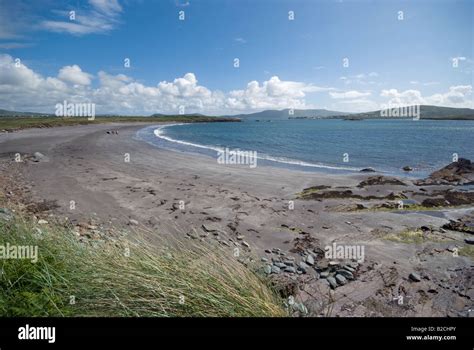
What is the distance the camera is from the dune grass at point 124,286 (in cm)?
278

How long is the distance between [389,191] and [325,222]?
667 centimetres

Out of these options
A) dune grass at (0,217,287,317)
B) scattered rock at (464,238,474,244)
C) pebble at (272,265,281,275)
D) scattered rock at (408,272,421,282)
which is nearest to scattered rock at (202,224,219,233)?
pebble at (272,265,281,275)

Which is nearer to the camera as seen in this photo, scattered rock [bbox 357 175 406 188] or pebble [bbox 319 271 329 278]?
Result: pebble [bbox 319 271 329 278]

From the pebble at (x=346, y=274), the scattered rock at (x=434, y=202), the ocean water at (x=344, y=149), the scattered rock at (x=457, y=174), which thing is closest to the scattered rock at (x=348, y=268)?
the pebble at (x=346, y=274)

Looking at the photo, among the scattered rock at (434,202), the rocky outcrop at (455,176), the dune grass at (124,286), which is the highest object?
the rocky outcrop at (455,176)

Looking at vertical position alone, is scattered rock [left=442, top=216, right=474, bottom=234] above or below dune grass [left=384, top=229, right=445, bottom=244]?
above

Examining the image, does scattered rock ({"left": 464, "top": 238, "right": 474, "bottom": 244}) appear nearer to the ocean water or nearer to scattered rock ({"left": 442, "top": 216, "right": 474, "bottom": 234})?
scattered rock ({"left": 442, "top": 216, "right": 474, "bottom": 234})

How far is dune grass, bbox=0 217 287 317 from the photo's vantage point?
2.78m

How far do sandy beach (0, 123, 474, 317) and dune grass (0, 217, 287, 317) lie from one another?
840mm

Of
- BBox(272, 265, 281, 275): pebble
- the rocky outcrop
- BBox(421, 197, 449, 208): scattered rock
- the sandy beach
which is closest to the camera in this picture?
the sandy beach

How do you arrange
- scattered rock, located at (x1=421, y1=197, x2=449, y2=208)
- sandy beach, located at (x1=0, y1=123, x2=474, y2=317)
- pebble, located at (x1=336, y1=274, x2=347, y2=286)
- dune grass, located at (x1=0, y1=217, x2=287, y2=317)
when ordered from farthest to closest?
scattered rock, located at (x1=421, y1=197, x2=449, y2=208) < pebble, located at (x1=336, y1=274, x2=347, y2=286) < sandy beach, located at (x1=0, y1=123, x2=474, y2=317) < dune grass, located at (x1=0, y1=217, x2=287, y2=317)

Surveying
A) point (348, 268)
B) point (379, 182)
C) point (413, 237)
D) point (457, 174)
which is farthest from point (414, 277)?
point (457, 174)

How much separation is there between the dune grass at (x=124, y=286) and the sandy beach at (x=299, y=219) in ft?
2.76

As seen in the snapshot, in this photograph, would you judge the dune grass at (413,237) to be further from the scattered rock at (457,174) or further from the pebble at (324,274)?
the scattered rock at (457,174)
